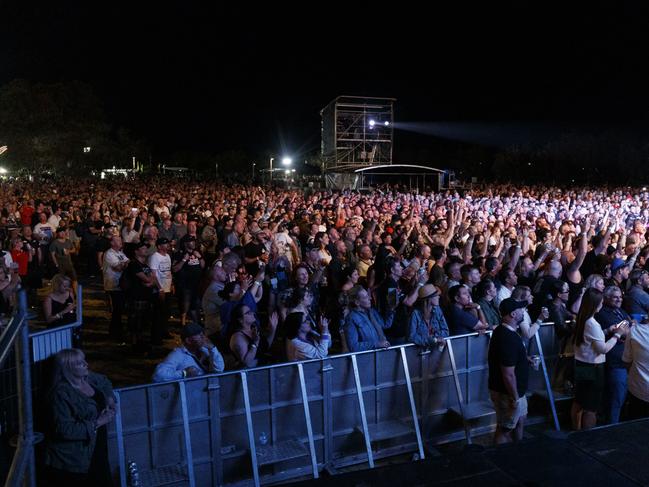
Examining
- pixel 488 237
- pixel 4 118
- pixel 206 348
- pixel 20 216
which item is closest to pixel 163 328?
pixel 206 348

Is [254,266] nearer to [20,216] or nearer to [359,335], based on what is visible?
[359,335]

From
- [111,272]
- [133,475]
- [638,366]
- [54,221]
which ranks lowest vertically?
[133,475]

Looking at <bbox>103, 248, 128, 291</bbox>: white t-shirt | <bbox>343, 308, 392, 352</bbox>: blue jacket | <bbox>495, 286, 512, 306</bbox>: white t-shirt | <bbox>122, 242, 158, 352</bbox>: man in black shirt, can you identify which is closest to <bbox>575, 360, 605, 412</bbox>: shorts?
<bbox>495, 286, 512, 306</bbox>: white t-shirt

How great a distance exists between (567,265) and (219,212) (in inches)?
354

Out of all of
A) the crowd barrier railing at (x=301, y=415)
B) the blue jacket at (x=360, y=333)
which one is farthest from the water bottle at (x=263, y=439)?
the blue jacket at (x=360, y=333)

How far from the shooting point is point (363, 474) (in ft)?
5.71

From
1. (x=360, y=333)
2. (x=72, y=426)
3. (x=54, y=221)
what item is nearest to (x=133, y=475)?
(x=72, y=426)

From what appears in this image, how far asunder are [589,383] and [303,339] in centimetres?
251

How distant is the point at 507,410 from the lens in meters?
4.53

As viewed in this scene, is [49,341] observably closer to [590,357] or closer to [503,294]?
[590,357]

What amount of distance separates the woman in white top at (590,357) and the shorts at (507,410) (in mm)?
666

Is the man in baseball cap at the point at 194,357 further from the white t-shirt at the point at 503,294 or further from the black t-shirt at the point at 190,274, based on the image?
the black t-shirt at the point at 190,274

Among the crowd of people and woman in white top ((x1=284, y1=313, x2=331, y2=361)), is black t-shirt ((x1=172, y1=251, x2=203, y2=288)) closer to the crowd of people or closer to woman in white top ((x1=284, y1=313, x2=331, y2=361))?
the crowd of people

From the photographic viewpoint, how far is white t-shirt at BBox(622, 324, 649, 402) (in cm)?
458
